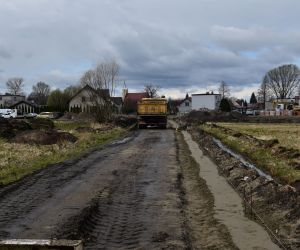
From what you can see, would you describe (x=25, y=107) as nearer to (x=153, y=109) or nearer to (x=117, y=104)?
(x=117, y=104)

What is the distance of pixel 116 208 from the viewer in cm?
1085

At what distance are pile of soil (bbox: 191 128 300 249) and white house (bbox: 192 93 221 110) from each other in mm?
121244

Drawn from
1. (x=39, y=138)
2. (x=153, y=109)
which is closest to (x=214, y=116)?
(x=153, y=109)

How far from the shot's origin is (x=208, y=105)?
450ft

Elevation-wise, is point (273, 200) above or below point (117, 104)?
below

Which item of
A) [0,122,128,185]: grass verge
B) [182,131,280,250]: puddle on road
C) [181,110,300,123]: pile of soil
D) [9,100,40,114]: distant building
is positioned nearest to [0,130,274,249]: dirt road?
[182,131,280,250]: puddle on road

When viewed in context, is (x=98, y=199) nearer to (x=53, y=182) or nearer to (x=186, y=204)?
(x=186, y=204)

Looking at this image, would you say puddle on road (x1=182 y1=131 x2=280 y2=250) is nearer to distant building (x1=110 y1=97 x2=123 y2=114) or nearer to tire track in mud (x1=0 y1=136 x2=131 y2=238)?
tire track in mud (x1=0 y1=136 x2=131 y2=238)

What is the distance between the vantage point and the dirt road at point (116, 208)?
8.34 meters

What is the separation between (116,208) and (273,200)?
336cm

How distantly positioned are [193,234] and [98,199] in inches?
145

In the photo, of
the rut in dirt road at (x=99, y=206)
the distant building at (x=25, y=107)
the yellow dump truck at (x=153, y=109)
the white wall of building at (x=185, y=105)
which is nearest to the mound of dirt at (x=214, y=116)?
the yellow dump truck at (x=153, y=109)

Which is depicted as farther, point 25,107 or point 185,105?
point 185,105

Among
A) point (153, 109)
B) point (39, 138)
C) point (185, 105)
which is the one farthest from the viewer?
point (185, 105)
